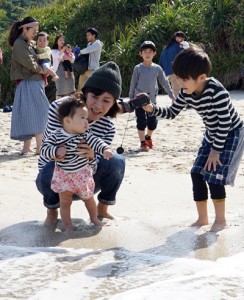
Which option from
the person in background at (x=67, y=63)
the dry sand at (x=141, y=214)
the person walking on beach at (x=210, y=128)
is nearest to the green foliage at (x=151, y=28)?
the person in background at (x=67, y=63)

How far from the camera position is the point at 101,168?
17.2 ft

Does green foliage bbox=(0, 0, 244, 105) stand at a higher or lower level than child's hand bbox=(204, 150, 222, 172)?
higher

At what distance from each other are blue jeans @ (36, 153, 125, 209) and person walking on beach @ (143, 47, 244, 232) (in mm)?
458

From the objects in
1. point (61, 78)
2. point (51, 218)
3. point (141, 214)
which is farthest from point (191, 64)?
point (61, 78)

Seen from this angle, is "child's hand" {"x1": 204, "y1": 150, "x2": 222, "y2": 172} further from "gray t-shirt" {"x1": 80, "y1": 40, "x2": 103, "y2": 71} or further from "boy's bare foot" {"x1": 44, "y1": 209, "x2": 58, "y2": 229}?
"gray t-shirt" {"x1": 80, "y1": 40, "x2": 103, "y2": 71}

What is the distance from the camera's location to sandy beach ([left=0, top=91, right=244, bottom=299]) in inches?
186

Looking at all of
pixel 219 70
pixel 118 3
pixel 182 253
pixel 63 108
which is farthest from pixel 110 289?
pixel 118 3

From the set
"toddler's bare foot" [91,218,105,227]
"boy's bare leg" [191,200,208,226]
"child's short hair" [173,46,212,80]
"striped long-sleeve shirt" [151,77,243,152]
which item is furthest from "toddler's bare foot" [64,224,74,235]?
"child's short hair" [173,46,212,80]

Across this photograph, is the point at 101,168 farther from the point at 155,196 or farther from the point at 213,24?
the point at 213,24

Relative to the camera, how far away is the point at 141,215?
555 cm

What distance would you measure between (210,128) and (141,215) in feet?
3.01

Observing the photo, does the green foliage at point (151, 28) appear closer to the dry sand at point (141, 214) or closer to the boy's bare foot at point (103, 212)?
the dry sand at point (141, 214)

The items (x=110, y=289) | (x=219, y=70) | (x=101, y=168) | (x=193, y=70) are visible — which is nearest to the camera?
(x=110, y=289)

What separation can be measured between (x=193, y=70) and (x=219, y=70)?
39.6 feet
